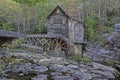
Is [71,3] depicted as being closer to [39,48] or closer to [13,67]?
[39,48]

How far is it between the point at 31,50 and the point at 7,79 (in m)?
18.9

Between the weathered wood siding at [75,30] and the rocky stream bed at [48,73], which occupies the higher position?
the weathered wood siding at [75,30]

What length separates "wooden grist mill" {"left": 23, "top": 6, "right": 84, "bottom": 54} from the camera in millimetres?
35719

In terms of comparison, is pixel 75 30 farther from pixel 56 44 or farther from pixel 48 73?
pixel 48 73

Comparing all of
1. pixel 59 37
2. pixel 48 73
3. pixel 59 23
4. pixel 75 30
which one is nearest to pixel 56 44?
pixel 59 37

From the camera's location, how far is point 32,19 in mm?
55812

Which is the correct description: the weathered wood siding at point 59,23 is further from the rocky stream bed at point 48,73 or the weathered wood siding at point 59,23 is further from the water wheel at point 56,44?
the rocky stream bed at point 48,73

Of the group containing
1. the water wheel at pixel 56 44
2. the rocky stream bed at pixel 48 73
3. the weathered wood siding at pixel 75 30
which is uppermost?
the weathered wood siding at pixel 75 30

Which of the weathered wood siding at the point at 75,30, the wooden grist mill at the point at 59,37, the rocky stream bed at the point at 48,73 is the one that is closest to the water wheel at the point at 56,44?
the wooden grist mill at the point at 59,37

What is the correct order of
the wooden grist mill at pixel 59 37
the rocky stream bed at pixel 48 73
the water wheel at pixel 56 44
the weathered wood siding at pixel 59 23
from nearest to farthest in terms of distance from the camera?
1. the rocky stream bed at pixel 48 73
2. the wooden grist mill at pixel 59 37
3. the water wheel at pixel 56 44
4. the weathered wood siding at pixel 59 23

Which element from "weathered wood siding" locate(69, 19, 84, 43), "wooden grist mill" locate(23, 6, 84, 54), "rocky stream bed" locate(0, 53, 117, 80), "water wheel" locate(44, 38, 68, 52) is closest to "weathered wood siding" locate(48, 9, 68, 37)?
"wooden grist mill" locate(23, 6, 84, 54)

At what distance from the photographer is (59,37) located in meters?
36.8

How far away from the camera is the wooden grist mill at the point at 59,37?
35719mm

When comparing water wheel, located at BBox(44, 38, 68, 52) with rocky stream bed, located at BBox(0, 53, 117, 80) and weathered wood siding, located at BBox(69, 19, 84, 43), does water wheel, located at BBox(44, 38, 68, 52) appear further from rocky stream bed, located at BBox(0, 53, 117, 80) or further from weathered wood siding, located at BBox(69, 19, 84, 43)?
rocky stream bed, located at BBox(0, 53, 117, 80)
